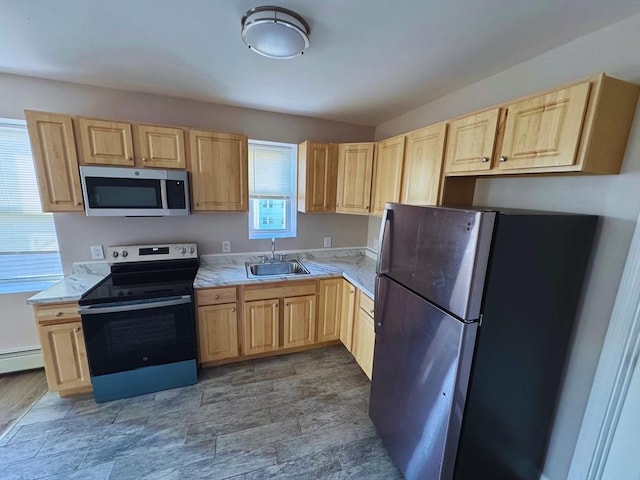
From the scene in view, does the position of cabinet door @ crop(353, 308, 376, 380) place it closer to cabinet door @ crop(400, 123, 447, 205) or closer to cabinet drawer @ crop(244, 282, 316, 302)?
cabinet drawer @ crop(244, 282, 316, 302)

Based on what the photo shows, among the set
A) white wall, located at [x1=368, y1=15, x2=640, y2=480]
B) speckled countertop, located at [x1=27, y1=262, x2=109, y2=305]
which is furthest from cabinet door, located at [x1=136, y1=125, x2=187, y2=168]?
white wall, located at [x1=368, y1=15, x2=640, y2=480]

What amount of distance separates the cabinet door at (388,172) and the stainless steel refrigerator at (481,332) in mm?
805

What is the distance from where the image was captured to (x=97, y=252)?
91.4 inches

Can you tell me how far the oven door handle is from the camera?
183 cm

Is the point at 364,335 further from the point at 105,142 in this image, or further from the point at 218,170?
the point at 105,142

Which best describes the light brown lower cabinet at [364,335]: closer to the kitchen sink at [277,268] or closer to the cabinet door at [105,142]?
the kitchen sink at [277,268]

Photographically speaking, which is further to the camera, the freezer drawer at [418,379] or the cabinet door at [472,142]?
the cabinet door at [472,142]

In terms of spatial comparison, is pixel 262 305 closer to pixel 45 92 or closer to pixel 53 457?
pixel 53 457

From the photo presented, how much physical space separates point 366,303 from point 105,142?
2.47 meters

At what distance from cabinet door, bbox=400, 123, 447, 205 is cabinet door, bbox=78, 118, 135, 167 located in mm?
2246

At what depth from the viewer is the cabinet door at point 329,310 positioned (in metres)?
2.58

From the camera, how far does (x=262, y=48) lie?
4.42 ft

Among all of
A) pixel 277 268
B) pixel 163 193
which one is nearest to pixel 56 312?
pixel 163 193

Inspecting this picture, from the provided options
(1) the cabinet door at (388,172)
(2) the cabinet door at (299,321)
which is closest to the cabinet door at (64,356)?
(2) the cabinet door at (299,321)
